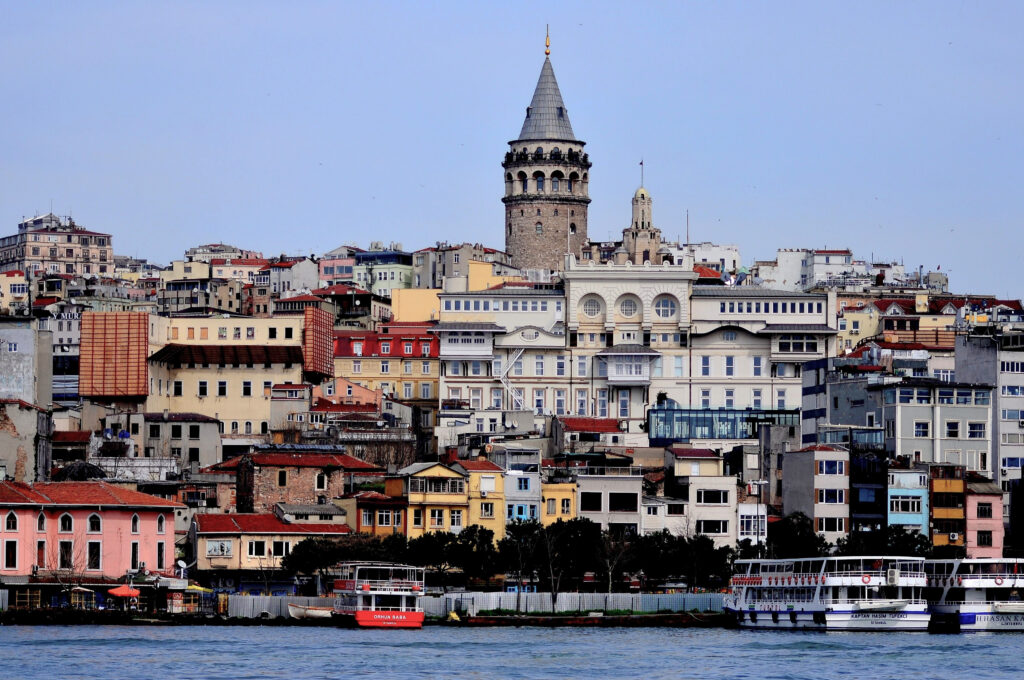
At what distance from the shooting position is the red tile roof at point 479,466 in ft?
279

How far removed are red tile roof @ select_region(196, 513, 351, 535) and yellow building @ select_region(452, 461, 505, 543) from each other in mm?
4832

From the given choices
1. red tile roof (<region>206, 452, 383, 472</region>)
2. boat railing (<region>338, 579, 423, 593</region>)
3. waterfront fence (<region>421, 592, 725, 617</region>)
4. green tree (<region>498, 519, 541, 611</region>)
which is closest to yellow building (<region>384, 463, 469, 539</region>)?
green tree (<region>498, 519, 541, 611</region>)

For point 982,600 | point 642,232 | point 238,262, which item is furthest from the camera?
point 238,262

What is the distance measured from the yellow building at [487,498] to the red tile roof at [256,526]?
4832 mm

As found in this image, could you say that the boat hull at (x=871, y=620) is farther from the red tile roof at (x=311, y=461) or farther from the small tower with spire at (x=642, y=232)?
the small tower with spire at (x=642, y=232)

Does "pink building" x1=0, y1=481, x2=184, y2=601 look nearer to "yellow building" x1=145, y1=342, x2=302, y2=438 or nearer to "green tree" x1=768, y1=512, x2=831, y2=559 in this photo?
"green tree" x1=768, y1=512, x2=831, y2=559

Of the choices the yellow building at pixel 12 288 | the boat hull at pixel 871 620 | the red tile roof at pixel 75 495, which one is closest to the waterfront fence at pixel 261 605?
the red tile roof at pixel 75 495

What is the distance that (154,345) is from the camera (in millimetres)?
115188

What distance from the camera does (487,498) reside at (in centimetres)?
8444

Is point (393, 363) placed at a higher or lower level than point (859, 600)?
higher

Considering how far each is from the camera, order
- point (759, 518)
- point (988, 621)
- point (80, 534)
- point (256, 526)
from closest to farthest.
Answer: point (988, 621), point (80, 534), point (256, 526), point (759, 518)

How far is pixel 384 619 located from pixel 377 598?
0.81 m

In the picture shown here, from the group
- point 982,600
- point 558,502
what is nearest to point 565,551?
point 558,502

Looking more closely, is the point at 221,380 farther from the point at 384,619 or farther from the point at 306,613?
the point at 384,619
